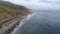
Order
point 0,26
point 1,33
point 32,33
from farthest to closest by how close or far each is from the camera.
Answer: point 32,33 < point 0,26 < point 1,33

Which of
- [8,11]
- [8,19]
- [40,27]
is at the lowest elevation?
[8,11]

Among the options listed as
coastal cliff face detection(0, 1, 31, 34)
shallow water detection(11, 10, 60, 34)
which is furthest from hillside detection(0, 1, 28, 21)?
shallow water detection(11, 10, 60, 34)

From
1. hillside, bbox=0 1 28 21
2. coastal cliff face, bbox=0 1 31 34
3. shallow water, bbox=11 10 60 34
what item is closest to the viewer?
coastal cliff face, bbox=0 1 31 34

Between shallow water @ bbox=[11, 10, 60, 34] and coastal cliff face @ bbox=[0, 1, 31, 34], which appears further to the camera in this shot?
shallow water @ bbox=[11, 10, 60, 34]

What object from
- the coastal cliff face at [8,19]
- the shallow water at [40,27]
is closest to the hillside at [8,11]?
the coastal cliff face at [8,19]

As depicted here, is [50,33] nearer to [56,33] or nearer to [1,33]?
[56,33]

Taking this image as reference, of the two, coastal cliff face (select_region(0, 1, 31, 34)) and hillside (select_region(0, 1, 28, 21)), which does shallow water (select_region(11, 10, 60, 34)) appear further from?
hillside (select_region(0, 1, 28, 21))

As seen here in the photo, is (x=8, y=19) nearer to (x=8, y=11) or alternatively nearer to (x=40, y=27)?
(x=40, y=27)

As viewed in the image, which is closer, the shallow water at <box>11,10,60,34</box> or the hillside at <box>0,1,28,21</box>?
the shallow water at <box>11,10,60,34</box>

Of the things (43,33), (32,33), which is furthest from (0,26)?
(43,33)

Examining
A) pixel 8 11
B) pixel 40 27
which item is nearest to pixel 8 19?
pixel 40 27

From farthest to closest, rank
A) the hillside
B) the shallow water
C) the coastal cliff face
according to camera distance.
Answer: the hillside
the shallow water
the coastal cliff face
